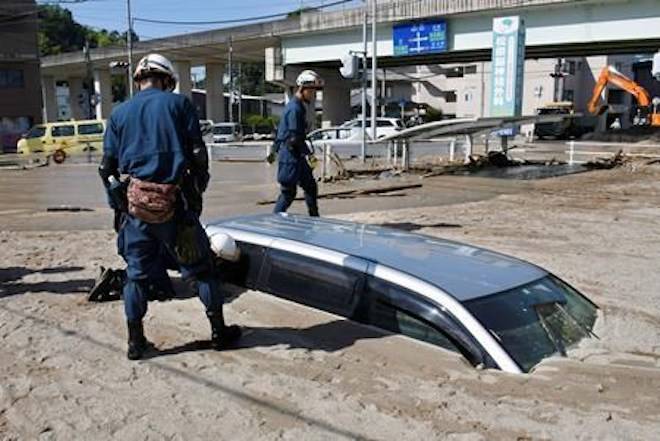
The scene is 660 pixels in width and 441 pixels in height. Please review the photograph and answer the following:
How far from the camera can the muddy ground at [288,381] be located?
3146mm

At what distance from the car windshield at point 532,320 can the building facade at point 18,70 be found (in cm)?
4840

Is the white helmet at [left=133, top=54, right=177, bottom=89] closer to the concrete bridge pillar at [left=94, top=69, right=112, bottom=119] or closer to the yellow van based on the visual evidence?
the yellow van

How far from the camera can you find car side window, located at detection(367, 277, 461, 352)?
3.86 m

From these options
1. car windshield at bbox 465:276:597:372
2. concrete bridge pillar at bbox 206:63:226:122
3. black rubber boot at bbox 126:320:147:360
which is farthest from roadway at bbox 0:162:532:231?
concrete bridge pillar at bbox 206:63:226:122

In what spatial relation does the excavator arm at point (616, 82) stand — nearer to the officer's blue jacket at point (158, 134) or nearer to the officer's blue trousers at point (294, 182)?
the officer's blue trousers at point (294, 182)

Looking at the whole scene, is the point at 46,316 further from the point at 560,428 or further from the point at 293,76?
the point at 293,76

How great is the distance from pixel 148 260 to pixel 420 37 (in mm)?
31685

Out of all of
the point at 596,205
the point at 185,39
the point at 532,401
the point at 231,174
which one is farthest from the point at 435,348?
the point at 185,39

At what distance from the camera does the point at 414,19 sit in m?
34.0

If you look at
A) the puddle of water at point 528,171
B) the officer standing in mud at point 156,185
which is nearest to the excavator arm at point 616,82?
the puddle of water at point 528,171

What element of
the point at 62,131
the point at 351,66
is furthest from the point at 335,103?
the point at 351,66

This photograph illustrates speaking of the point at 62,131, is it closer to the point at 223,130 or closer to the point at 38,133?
the point at 38,133

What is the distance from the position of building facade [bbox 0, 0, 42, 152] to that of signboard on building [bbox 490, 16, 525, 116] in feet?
115

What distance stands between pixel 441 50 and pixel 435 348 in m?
31.2
